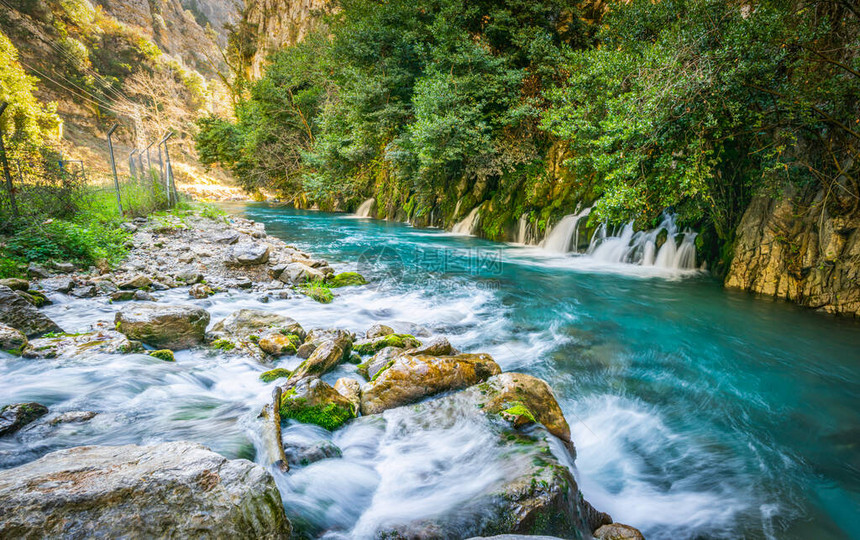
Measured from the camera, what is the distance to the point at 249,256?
876 centimetres

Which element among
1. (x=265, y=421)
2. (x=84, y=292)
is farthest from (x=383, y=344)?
(x=84, y=292)

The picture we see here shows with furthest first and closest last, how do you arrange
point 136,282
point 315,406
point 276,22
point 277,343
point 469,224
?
point 276,22 → point 469,224 → point 136,282 → point 277,343 → point 315,406

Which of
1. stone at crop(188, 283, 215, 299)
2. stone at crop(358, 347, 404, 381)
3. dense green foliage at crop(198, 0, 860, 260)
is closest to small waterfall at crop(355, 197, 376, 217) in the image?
dense green foliage at crop(198, 0, 860, 260)

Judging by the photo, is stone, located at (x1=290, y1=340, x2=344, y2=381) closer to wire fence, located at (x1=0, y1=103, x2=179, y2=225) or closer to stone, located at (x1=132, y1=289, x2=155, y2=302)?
stone, located at (x1=132, y1=289, x2=155, y2=302)

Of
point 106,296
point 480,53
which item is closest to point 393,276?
point 106,296

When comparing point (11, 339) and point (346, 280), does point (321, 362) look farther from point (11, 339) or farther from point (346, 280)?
point (346, 280)

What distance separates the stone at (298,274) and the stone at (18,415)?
5.49 meters

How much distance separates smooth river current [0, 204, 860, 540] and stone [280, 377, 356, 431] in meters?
0.12

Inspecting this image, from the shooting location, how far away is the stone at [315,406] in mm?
3275

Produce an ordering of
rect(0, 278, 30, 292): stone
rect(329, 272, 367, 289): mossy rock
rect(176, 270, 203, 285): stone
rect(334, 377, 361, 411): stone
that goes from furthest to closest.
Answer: rect(329, 272, 367, 289): mossy rock < rect(176, 270, 203, 285): stone < rect(0, 278, 30, 292): stone < rect(334, 377, 361, 411): stone

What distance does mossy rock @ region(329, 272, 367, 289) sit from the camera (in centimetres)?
857

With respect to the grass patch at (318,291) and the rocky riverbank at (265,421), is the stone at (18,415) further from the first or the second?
the grass patch at (318,291)

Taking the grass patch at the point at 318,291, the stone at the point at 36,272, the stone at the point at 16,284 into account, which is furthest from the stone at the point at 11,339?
the grass patch at the point at 318,291

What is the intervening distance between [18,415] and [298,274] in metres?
5.91
